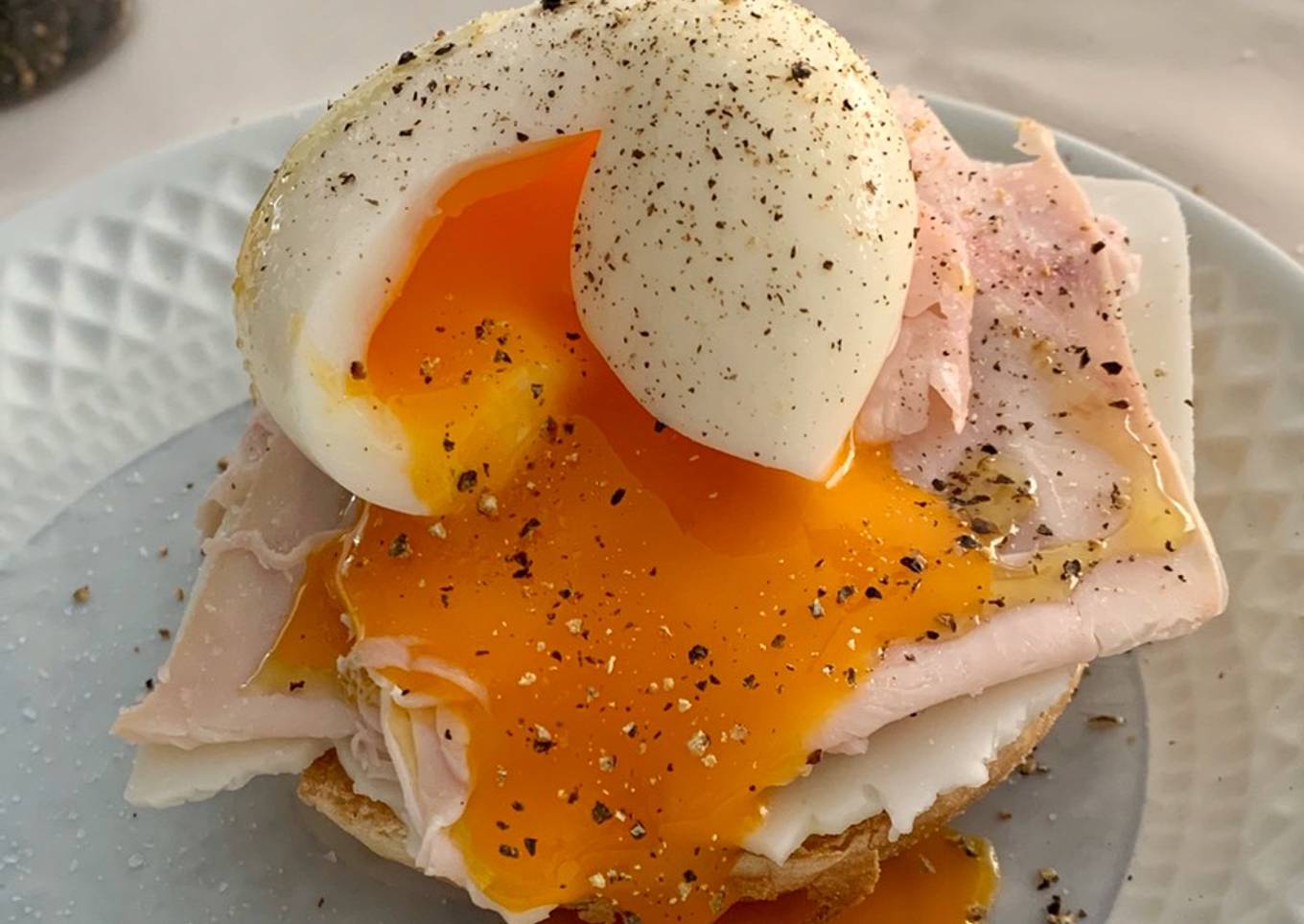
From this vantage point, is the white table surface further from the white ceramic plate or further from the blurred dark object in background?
the white ceramic plate

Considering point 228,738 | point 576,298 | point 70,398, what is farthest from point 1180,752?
point 70,398

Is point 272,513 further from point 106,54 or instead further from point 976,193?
point 106,54

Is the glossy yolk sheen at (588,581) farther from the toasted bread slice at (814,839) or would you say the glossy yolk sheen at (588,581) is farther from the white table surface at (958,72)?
the white table surface at (958,72)

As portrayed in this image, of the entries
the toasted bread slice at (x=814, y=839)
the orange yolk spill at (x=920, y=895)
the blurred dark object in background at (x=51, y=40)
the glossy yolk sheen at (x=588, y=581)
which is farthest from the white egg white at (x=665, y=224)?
the blurred dark object in background at (x=51, y=40)

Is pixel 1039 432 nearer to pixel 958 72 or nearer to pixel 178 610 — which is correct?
pixel 178 610

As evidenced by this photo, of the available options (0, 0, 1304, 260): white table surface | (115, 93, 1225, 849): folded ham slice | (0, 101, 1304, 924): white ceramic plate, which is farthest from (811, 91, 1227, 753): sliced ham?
(0, 0, 1304, 260): white table surface
